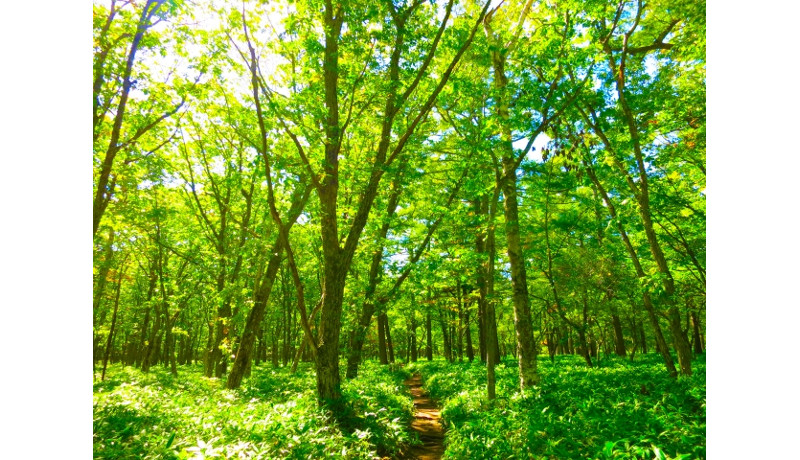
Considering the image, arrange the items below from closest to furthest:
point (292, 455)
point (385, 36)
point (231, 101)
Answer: point (292, 455), point (385, 36), point (231, 101)

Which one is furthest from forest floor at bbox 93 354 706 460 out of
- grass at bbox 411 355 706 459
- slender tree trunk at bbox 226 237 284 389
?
slender tree trunk at bbox 226 237 284 389

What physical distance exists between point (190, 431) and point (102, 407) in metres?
2.55

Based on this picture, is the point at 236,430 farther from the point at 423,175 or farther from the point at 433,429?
the point at 423,175

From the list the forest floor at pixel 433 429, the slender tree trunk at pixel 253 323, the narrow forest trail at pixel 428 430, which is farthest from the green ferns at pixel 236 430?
the slender tree trunk at pixel 253 323

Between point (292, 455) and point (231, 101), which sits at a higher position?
point (231, 101)

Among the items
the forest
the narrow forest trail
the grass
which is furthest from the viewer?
the narrow forest trail

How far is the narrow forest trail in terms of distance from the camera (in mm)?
6930

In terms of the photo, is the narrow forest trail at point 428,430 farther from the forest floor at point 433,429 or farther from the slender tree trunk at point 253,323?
the slender tree trunk at point 253,323

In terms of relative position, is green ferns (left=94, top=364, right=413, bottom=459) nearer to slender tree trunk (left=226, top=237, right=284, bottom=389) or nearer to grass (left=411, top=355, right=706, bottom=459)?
grass (left=411, top=355, right=706, bottom=459)
